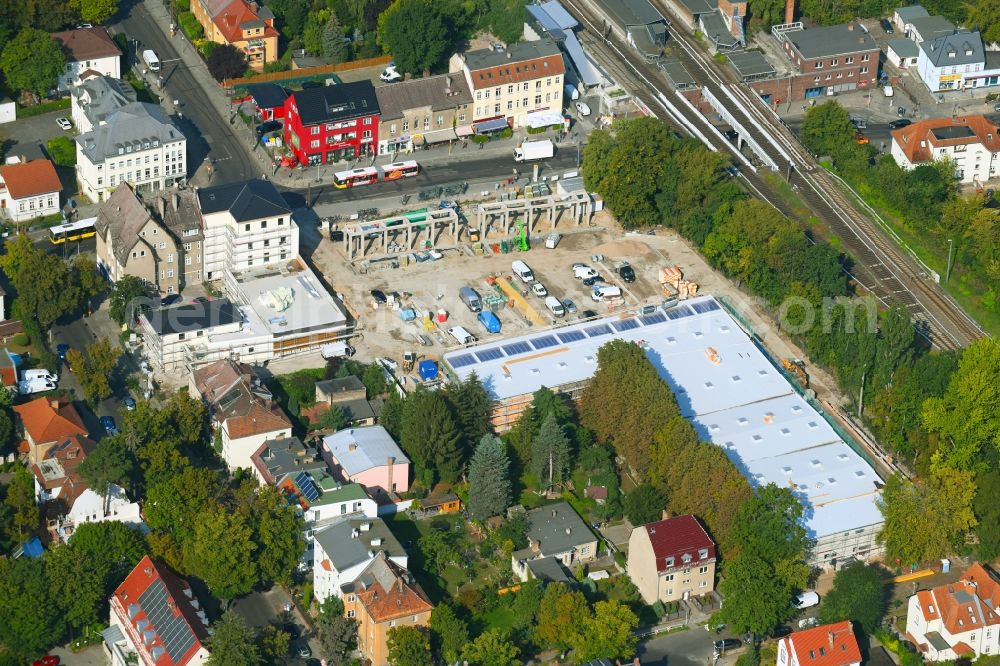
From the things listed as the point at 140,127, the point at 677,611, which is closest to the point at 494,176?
the point at 140,127

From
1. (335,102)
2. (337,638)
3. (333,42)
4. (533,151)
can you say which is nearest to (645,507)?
(337,638)

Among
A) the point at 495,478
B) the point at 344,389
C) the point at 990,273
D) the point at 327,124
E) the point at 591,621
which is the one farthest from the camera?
the point at 327,124

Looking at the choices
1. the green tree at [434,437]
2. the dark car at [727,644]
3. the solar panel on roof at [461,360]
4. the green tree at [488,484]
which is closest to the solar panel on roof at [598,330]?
the solar panel on roof at [461,360]

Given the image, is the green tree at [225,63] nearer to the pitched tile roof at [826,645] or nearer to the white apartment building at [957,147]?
the white apartment building at [957,147]

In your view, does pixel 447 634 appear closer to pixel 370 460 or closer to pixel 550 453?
pixel 370 460

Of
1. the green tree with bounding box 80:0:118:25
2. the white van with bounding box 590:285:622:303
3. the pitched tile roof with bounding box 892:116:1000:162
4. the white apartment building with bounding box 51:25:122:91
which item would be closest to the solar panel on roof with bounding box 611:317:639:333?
the white van with bounding box 590:285:622:303

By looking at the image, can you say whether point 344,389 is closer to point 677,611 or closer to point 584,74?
point 677,611

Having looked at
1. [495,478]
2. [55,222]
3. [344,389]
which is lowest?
[495,478]
